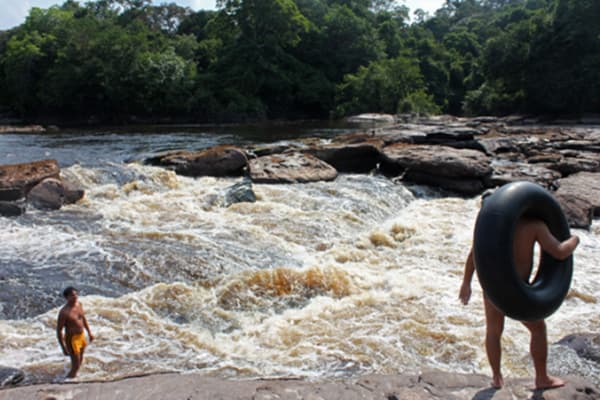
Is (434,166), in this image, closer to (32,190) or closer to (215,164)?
(215,164)

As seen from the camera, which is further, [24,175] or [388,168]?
[388,168]

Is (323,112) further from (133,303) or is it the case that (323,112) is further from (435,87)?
(133,303)

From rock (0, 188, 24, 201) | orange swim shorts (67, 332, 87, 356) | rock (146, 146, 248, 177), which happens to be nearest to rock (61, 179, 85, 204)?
rock (0, 188, 24, 201)

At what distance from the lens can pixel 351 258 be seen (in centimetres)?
682

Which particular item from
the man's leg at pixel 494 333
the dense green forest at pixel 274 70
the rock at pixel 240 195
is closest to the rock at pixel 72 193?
the rock at pixel 240 195

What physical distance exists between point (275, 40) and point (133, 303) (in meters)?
41.7

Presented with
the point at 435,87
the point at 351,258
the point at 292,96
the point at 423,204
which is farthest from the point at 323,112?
the point at 351,258

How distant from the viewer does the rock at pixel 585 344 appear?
13.3ft

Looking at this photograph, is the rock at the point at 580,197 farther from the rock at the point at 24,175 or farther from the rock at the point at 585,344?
the rock at the point at 24,175

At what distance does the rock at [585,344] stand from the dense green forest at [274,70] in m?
32.9

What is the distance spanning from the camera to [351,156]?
42.7 ft

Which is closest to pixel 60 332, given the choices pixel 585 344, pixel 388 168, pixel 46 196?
pixel 585 344

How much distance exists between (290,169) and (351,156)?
2.33m

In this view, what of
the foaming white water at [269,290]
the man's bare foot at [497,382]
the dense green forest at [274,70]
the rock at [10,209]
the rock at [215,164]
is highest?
the dense green forest at [274,70]
